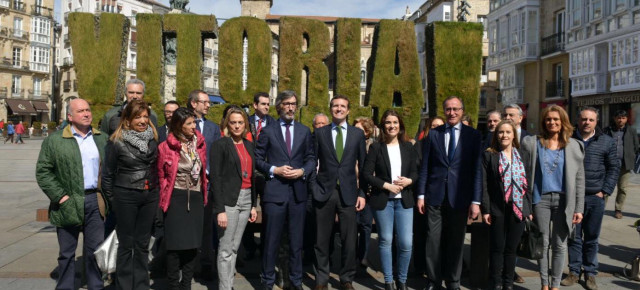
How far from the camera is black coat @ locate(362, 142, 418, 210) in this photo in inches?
198

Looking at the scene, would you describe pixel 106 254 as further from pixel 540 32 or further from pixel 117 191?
pixel 540 32

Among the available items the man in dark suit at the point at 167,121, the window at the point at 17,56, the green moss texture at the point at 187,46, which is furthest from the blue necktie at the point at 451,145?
the window at the point at 17,56

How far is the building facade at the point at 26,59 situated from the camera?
55.2 m

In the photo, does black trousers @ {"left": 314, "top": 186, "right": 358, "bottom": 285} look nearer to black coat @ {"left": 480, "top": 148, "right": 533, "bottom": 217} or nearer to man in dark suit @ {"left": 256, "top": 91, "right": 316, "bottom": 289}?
man in dark suit @ {"left": 256, "top": 91, "right": 316, "bottom": 289}

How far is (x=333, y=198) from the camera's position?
5.08m

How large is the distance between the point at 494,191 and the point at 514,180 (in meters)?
0.22

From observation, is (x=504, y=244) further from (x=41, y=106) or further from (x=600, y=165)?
(x=41, y=106)

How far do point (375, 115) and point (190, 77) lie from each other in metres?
3.17

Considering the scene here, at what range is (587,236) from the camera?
5527 mm

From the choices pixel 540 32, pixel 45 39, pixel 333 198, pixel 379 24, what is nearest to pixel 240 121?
pixel 333 198

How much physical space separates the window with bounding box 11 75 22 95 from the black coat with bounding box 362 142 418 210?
61939mm

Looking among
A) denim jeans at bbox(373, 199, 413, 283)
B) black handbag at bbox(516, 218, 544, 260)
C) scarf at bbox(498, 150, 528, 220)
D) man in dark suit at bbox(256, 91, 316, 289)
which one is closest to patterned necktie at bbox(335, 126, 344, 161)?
man in dark suit at bbox(256, 91, 316, 289)

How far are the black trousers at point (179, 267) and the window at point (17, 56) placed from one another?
62.9m

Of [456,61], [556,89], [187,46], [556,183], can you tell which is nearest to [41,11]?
[556,89]
